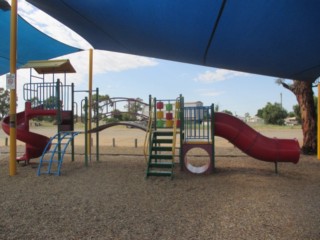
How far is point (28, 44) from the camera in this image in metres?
9.85

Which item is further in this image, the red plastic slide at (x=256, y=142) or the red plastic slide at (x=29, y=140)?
the red plastic slide at (x=29, y=140)

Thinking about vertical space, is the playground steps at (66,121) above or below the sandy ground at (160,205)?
above

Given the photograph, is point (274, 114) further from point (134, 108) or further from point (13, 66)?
point (13, 66)

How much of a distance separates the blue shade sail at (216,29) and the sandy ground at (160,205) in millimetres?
2497

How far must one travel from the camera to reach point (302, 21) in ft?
13.3

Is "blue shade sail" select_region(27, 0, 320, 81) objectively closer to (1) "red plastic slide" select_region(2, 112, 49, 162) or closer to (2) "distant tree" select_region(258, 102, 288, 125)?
(1) "red plastic slide" select_region(2, 112, 49, 162)

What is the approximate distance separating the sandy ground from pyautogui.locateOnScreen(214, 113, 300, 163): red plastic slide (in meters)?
0.44

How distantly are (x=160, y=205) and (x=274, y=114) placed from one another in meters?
77.4

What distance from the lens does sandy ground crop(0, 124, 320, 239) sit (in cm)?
359

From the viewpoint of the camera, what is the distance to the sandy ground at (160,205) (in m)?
3.59

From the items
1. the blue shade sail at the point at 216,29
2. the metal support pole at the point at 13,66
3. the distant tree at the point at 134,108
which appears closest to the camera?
the blue shade sail at the point at 216,29

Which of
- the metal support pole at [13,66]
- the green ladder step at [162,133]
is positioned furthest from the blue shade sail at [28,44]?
the green ladder step at [162,133]

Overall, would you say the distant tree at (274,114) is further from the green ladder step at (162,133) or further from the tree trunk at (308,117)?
the green ladder step at (162,133)

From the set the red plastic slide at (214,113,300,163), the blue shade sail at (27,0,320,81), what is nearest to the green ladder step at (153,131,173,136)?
the red plastic slide at (214,113,300,163)
